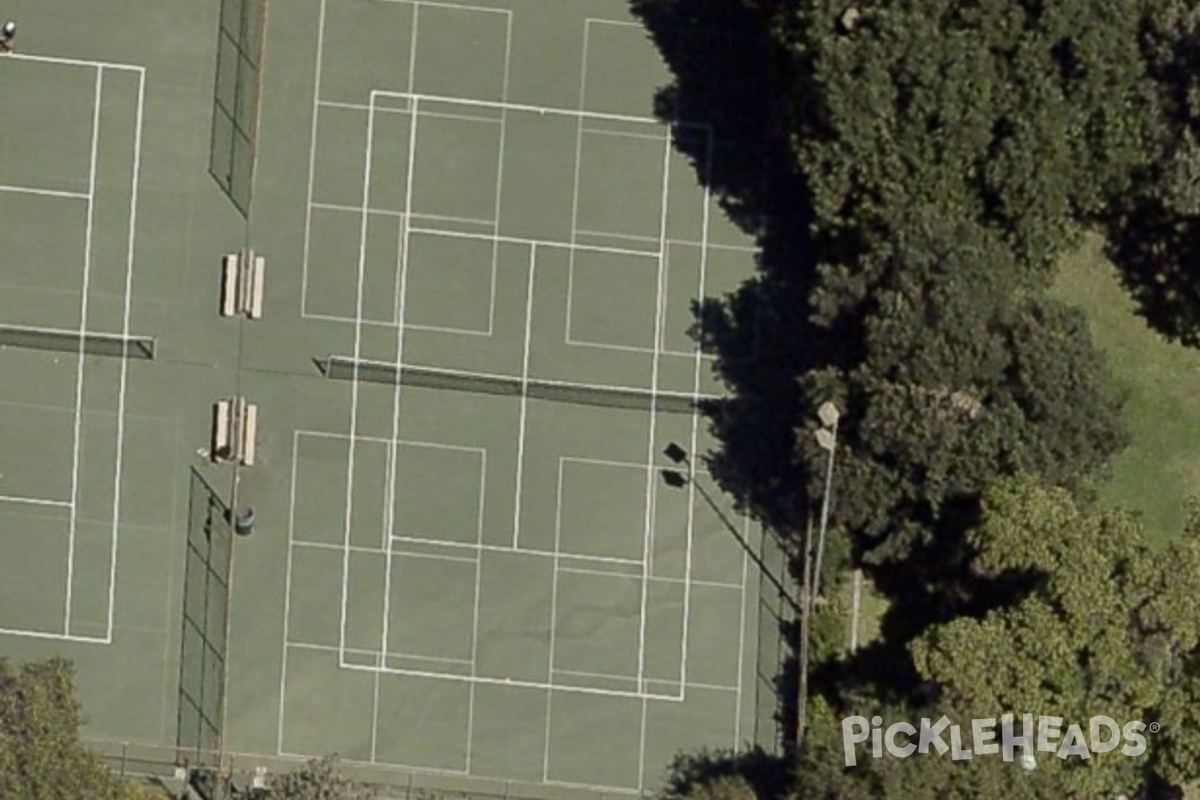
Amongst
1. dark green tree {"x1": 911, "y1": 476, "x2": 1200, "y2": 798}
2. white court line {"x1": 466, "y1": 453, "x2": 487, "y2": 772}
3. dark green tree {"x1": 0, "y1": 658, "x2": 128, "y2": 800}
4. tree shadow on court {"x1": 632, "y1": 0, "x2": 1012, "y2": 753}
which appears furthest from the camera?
white court line {"x1": 466, "y1": 453, "x2": 487, "y2": 772}

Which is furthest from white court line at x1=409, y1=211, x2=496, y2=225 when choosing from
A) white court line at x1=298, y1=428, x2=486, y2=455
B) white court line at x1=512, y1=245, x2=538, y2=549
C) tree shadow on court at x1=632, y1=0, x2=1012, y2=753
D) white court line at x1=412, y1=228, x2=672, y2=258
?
white court line at x1=298, y1=428, x2=486, y2=455

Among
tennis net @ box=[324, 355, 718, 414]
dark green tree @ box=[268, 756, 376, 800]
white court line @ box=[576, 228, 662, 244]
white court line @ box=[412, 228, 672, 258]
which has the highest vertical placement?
white court line @ box=[576, 228, 662, 244]

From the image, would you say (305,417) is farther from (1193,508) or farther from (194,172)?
(1193,508)

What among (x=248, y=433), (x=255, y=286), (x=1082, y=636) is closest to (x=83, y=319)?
(x=255, y=286)

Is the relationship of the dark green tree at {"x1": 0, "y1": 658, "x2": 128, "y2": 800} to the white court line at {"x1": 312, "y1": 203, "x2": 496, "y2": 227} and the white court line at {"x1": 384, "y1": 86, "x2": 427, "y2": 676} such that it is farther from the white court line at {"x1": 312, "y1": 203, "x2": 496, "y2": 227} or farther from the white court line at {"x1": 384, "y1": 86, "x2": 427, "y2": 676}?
the white court line at {"x1": 312, "y1": 203, "x2": 496, "y2": 227}

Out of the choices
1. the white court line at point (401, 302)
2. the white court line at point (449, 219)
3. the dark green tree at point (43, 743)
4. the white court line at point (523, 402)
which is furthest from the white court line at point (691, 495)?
the dark green tree at point (43, 743)

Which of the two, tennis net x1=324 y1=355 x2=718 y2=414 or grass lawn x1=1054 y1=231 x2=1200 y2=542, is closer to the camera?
grass lawn x1=1054 y1=231 x2=1200 y2=542

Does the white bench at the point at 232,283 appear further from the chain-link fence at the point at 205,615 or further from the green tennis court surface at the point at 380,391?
the chain-link fence at the point at 205,615
